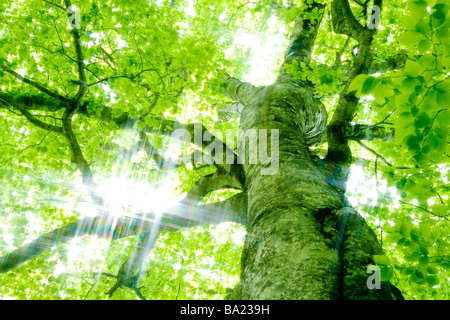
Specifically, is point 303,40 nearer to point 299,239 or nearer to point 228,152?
point 228,152

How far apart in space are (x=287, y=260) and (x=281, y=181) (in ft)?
3.04

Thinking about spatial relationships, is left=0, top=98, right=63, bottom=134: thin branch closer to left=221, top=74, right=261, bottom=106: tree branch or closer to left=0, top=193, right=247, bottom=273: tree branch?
left=0, top=193, right=247, bottom=273: tree branch

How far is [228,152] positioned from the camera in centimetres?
496

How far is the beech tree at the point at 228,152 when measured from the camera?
1708mm

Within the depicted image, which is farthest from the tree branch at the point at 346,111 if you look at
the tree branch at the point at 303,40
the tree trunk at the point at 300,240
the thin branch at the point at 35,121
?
the thin branch at the point at 35,121

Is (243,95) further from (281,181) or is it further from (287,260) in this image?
(287,260)

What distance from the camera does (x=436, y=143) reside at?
1.57 metres

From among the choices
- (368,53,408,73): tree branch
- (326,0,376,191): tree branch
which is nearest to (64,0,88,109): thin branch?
(326,0,376,191): tree branch

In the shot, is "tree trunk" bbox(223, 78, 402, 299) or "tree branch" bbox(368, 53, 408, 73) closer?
"tree trunk" bbox(223, 78, 402, 299)

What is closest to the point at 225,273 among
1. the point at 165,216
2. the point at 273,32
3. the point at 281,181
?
the point at 165,216

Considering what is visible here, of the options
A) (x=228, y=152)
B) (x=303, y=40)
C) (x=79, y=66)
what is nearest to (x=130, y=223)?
(x=228, y=152)

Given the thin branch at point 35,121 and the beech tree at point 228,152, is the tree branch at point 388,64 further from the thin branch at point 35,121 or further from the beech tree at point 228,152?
the thin branch at point 35,121

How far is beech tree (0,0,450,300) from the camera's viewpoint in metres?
1.71

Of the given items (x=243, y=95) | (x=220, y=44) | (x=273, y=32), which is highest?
(x=273, y=32)
